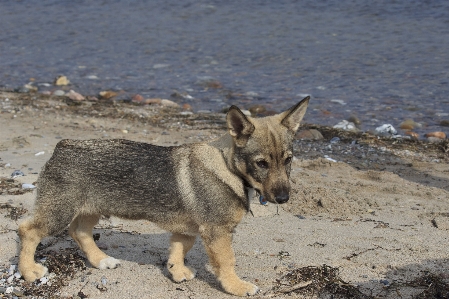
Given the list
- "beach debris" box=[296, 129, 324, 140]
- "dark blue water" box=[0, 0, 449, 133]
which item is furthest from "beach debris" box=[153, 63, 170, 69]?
"beach debris" box=[296, 129, 324, 140]

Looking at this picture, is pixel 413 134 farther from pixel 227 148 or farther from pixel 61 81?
pixel 61 81

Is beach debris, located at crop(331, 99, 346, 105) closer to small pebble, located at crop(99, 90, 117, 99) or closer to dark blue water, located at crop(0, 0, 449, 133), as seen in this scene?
dark blue water, located at crop(0, 0, 449, 133)

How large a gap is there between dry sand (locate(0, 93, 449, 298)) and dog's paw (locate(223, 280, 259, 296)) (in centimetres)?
10

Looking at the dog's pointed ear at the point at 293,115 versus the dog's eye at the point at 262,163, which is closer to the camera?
the dog's eye at the point at 262,163

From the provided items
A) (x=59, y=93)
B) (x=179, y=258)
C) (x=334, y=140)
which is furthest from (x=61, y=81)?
(x=179, y=258)

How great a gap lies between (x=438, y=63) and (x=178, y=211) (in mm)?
11372

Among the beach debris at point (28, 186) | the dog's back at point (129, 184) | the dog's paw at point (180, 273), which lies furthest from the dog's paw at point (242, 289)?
the beach debris at point (28, 186)

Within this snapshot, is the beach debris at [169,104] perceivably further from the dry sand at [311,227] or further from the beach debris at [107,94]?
the dry sand at [311,227]

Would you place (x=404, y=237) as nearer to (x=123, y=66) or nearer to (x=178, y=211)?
(x=178, y=211)

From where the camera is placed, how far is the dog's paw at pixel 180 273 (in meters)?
5.41

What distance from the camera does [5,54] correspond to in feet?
58.3

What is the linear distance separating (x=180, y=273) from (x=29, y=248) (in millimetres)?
1300

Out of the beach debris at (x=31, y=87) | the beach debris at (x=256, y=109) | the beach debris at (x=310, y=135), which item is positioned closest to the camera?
the beach debris at (x=310, y=135)

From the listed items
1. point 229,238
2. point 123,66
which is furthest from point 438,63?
point 229,238
